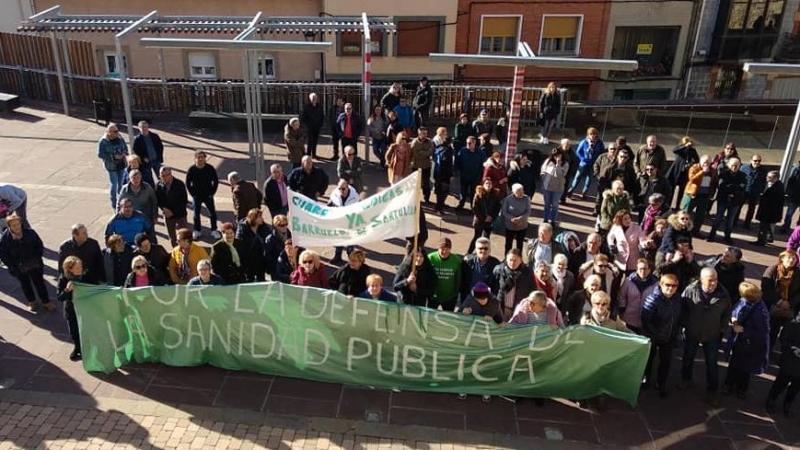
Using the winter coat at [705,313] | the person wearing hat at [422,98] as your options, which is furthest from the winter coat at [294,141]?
the winter coat at [705,313]

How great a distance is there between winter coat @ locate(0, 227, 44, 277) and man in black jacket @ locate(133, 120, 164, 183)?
3444 mm

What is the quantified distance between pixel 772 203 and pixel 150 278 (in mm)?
9595

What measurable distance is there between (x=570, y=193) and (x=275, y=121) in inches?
298

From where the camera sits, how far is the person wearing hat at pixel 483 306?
7133 millimetres

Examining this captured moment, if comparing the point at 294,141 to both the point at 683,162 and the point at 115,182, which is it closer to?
the point at 115,182

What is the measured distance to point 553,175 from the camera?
37.0 ft

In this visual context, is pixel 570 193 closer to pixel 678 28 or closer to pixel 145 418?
pixel 145 418

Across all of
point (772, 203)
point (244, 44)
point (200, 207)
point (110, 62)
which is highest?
point (244, 44)

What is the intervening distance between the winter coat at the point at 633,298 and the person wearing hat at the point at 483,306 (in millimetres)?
1412

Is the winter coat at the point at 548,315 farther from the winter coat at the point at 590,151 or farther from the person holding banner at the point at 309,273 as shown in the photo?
the winter coat at the point at 590,151

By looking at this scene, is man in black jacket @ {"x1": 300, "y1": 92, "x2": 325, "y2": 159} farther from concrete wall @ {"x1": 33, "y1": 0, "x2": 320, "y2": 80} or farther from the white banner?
concrete wall @ {"x1": 33, "y1": 0, "x2": 320, "y2": 80}

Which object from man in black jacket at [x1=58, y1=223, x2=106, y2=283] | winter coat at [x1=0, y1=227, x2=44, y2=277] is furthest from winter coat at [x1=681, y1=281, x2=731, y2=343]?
winter coat at [x1=0, y1=227, x2=44, y2=277]

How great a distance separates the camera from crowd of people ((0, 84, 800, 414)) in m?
7.20

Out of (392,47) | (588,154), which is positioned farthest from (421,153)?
(392,47)
